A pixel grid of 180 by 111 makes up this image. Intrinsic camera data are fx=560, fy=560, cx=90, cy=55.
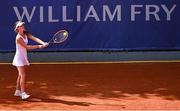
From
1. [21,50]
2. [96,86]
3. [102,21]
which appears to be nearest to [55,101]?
[21,50]

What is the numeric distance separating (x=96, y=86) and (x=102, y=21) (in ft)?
9.50

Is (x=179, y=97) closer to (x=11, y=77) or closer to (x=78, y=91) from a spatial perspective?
(x=78, y=91)

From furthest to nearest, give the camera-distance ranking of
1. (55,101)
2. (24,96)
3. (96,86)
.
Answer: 1. (96,86)
2. (24,96)
3. (55,101)

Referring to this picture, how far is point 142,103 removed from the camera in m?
9.94

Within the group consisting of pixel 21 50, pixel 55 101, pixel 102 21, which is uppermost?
pixel 102 21

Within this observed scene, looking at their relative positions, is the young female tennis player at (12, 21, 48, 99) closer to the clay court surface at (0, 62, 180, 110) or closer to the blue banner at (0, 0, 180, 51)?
the clay court surface at (0, 62, 180, 110)

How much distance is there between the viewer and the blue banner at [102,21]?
45.8ft

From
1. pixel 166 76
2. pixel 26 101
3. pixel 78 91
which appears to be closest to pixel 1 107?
pixel 26 101

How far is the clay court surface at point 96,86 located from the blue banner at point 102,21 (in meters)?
0.59

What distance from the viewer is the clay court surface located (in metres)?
9.89

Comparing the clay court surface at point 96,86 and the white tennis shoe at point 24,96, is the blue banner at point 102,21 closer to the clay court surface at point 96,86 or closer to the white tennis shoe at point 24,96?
the clay court surface at point 96,86

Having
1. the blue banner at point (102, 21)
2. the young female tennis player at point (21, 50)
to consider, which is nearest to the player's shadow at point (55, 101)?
the young female tennis player at point (21, 50)

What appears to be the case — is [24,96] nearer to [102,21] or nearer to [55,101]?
[55,101]

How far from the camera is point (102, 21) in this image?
551 inches
